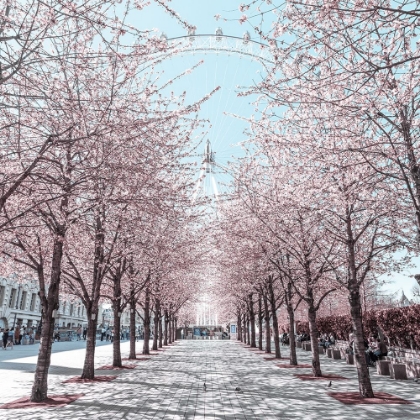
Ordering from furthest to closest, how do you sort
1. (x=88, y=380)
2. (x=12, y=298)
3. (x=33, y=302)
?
(x=33, y=302), (x=12, y=298), (x=88, y=380)

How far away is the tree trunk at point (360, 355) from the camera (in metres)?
11.2

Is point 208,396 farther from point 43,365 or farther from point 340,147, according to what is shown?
point 340,147

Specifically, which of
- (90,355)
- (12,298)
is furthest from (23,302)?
(90,355)

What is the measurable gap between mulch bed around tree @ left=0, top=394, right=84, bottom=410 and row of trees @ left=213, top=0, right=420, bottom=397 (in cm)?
829

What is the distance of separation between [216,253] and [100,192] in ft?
70.3

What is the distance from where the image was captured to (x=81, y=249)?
15719mm

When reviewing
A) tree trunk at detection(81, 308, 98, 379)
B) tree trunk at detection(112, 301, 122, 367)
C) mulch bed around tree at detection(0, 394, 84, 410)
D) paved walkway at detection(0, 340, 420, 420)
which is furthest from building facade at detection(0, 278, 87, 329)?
mulch bed around tree at detection(0, 394, 84, 410)

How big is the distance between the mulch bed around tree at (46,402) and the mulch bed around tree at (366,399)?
754 cm

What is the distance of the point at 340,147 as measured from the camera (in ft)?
34.1

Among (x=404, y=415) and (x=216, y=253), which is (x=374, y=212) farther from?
(x=216, y=253)

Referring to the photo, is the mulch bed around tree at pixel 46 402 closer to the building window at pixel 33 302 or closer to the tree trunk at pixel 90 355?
the tree trunk at pixel 90 355

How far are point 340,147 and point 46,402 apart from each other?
10.4 m

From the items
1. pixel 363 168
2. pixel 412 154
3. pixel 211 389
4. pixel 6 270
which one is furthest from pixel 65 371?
pixel 412 154

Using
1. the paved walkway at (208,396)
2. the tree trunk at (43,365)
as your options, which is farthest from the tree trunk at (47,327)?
the paved walkway at (208,396)
